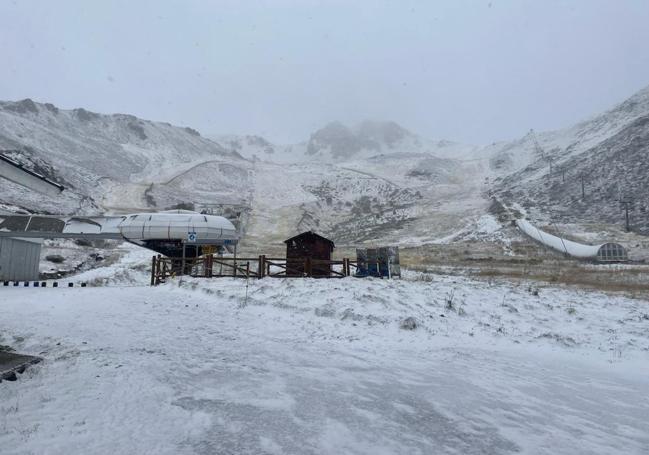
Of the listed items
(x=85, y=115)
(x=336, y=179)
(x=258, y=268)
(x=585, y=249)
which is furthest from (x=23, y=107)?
(x=585, y=249)

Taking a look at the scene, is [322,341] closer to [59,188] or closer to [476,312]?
[476,312]

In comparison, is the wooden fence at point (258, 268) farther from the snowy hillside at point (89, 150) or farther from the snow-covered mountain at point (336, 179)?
the snowy hillside at point (89, 150)

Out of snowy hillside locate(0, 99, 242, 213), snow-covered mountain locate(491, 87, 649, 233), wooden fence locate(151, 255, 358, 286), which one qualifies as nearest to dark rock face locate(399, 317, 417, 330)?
wooden fence locate(151, 255, 358, 286)

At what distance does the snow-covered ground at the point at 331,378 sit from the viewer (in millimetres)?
4660

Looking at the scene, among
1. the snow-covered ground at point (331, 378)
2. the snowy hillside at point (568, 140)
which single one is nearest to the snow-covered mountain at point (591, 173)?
the snowy hillside at point (568, 140)

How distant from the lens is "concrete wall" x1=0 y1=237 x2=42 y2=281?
2678cm

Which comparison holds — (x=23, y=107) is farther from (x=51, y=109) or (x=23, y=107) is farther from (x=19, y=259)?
(x=19, y=259)

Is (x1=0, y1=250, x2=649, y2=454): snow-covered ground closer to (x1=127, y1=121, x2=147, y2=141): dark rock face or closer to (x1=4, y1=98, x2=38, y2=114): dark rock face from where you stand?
(x1=4, y1=98, x2=38, y2=114): dark rock face

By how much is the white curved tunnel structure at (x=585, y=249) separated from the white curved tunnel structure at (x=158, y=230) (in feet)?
121

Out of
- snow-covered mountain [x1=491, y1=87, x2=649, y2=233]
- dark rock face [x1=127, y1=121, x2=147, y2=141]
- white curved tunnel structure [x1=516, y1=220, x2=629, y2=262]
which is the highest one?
dark rock face [x1=127, y1=121, x2=147, y2=141]

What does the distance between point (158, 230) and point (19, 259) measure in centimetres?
882

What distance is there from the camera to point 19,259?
2802 cm

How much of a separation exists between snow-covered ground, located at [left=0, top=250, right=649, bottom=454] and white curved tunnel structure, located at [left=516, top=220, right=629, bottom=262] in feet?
115

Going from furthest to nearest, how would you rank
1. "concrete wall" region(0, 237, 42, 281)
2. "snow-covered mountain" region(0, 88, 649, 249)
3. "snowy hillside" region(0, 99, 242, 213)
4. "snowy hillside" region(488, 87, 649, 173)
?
"snowy hillside" region(488, 87, 649, 173)
"snowy hillside" region(0, 99, 242, 213)
"snow-covered mountain" region(0, 88, 649, 249)
"concrete wall" region(0, 237, 42, 281)
